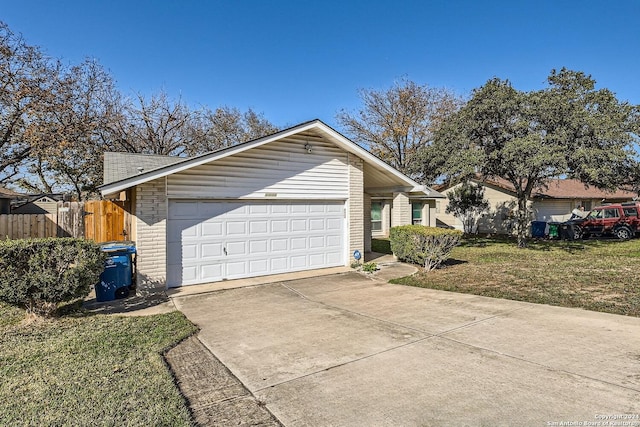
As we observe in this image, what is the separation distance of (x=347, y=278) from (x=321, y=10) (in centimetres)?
1088

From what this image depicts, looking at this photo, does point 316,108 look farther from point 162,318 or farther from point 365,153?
point 162,318

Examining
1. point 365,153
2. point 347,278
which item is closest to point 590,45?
point 365,153

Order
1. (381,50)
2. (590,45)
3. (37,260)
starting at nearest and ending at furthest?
(37,260) → (590,45) → (381,50)

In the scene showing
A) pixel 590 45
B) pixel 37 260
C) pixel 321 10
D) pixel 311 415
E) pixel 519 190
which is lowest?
pixel 311 415

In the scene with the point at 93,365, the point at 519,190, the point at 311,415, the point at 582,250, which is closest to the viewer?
the point at 311,415

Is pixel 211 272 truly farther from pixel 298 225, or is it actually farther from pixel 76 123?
pixel 76 123

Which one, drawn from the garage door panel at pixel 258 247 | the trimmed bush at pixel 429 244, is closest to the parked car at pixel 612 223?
the trimmed bush at pixel 429 244

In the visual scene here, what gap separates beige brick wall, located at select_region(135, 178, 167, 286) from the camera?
25.9 feet

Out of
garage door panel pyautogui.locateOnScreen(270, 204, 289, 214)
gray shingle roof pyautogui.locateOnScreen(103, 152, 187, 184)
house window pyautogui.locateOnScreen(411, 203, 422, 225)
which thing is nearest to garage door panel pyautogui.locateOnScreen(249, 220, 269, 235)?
garage door panel pyautogui.locateOnScreen(270, 204, 289, 214)

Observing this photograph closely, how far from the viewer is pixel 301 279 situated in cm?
953

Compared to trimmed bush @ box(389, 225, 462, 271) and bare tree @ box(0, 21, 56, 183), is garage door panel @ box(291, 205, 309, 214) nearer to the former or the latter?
trimmed bush @ box(389, 225, 462, 271)

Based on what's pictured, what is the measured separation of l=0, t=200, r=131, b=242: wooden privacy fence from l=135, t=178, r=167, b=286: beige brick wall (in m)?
1.89

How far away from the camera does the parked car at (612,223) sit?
64.4 ft

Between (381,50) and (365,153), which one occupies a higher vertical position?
(381,50)
